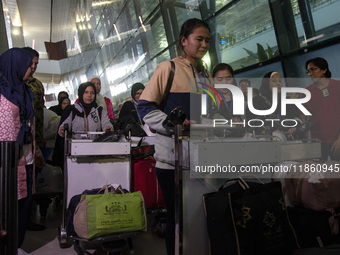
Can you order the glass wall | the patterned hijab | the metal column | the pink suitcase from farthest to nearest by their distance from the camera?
the glass wall, the pink suitcase, the patterned hijab, the metal column

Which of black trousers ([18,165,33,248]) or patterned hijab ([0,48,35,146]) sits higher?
patterned hijab ([0,48,35,146])

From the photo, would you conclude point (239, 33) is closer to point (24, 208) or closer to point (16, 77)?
point (16, 77)

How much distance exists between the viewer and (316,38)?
3.97m

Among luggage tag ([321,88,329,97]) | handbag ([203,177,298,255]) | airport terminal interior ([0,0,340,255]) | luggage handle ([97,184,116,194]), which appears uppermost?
airport terminal interior ([0,0,340,255])

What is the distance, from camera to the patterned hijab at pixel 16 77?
228 centimetres

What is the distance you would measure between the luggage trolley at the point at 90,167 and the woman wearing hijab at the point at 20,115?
15.9 inches

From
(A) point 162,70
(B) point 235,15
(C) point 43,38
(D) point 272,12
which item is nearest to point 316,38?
(D) point 272,12

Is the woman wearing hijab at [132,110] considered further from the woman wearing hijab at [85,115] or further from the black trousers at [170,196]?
the black trousers at [170,196]

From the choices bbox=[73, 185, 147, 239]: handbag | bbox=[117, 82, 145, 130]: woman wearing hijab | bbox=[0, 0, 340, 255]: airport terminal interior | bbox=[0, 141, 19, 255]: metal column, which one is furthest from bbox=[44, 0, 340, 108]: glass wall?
bbox=[0, 141, 19, 255]: metal column

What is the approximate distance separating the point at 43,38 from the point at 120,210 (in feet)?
99.7

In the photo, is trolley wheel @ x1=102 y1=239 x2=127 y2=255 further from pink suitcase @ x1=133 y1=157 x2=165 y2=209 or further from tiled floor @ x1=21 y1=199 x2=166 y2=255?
pink suitcase @ x1=133 y1=157 x2=165 y2=209

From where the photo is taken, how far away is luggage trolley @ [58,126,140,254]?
8.87ft

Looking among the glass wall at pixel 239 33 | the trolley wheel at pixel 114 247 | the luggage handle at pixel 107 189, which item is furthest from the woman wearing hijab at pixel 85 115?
the glass wall at pixel 239 33

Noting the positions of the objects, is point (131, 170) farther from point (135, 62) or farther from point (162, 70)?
point (135, 62)
